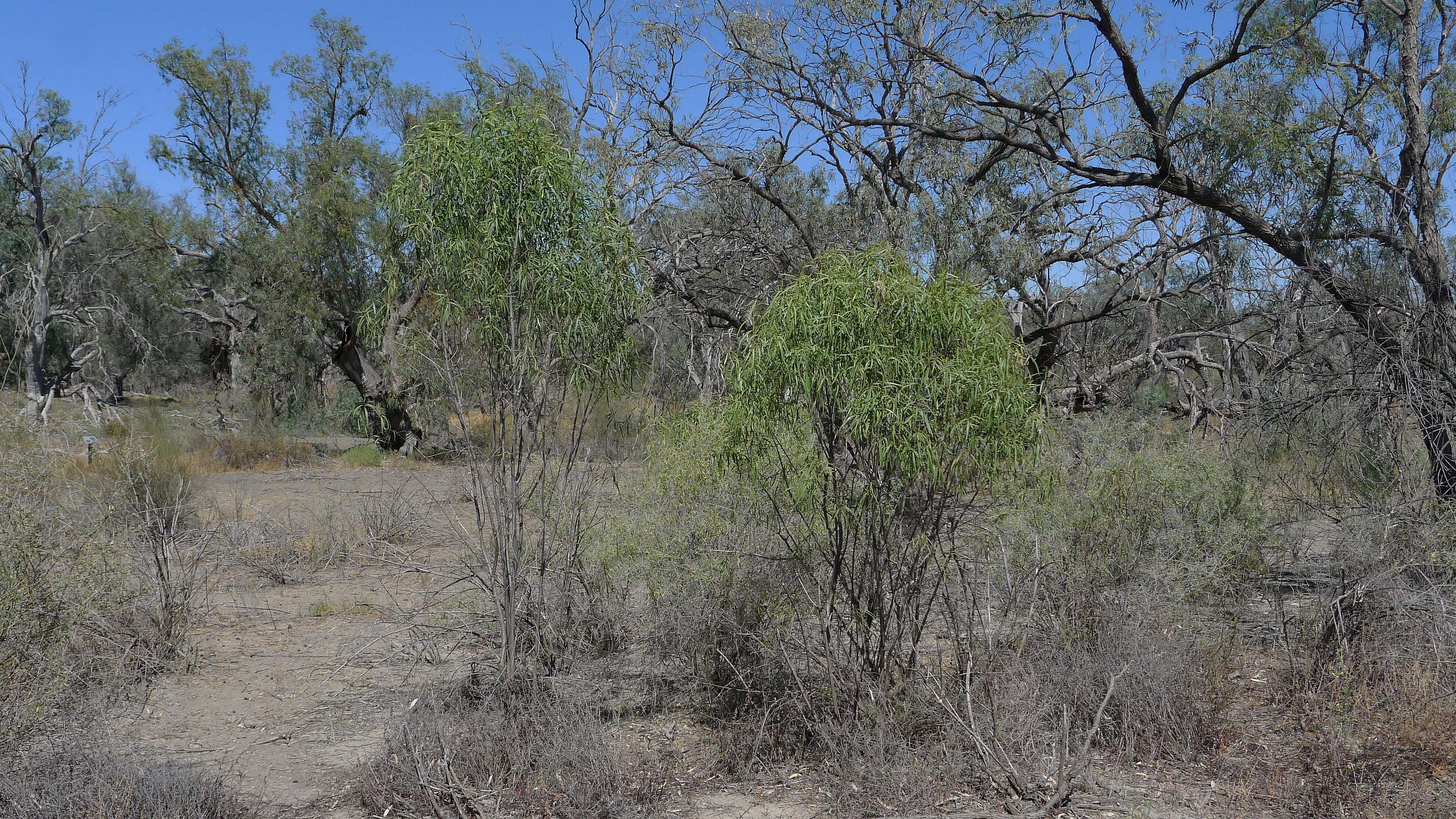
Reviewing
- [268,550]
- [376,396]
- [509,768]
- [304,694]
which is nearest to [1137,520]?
[509,768]

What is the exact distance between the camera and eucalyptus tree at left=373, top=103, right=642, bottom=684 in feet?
19.9

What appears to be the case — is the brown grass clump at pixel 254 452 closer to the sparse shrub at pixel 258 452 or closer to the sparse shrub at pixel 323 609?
the sparse shrub at pixel 258 452

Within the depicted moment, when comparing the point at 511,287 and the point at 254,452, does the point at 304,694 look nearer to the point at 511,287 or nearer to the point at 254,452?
the point at 511,287

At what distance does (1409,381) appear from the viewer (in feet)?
23.2

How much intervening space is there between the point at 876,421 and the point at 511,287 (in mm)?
2431

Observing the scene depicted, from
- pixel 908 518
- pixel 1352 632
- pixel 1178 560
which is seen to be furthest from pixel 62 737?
pixel 1352 632

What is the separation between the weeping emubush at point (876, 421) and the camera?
16.7 ft

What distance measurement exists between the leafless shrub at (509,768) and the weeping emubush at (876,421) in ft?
4.44

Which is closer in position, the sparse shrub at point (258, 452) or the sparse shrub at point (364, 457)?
the sparse shrub at point (258, 452)

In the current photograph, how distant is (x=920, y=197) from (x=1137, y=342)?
6884 millimetres

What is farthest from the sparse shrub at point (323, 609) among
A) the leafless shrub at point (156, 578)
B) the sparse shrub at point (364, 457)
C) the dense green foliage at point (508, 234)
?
the sparse shrub at point (364, 457)

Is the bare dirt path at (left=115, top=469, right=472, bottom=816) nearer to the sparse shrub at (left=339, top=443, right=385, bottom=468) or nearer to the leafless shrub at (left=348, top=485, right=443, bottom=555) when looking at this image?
the leafless shrub at (left=348, top=485, right=443, bottom=555)

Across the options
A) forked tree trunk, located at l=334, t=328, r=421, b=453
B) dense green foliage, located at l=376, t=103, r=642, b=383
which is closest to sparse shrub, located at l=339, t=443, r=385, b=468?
forked tree trunk, located at l=334, t=328, r=421, b=453

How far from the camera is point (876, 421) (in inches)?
199
